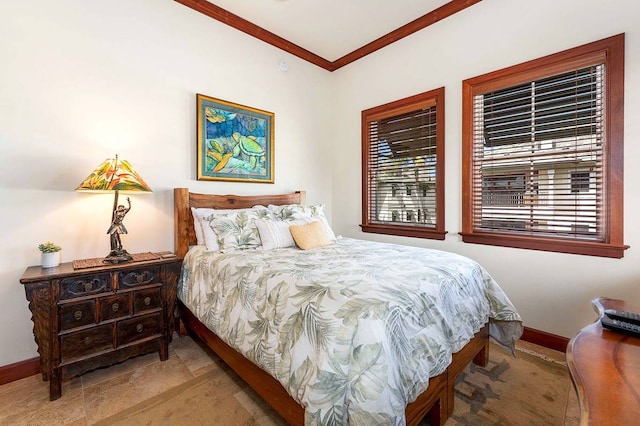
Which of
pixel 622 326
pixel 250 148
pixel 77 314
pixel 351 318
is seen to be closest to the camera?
pixel 622 326

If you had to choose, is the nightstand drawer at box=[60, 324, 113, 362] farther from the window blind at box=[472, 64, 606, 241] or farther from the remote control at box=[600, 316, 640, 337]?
the window blind at box=[472, 64, 606, 241]

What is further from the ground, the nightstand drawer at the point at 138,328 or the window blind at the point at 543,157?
the window blind at the point at 543,157

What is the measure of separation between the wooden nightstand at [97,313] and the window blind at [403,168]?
231 cm

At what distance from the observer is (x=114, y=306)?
196cm

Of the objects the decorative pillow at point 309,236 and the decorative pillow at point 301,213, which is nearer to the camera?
the decorative pillow at point 309,236

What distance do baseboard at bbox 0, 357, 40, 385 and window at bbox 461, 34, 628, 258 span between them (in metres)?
3.50

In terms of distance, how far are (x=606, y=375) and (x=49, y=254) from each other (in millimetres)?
→ 2746

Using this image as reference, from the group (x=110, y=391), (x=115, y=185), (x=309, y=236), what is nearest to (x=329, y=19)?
(x=309, y=236)

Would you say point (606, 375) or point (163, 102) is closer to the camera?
point (606, 375)

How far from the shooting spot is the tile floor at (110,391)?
5.33 ft

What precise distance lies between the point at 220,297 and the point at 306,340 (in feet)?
2.90

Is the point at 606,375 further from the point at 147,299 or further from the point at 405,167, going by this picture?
the point at 405,167

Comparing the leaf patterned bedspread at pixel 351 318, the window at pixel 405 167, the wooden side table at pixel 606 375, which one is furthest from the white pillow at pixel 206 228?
the wooden side table at pixel 606 375

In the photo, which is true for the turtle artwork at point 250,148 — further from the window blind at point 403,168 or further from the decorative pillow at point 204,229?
the window blind at point 403,168
